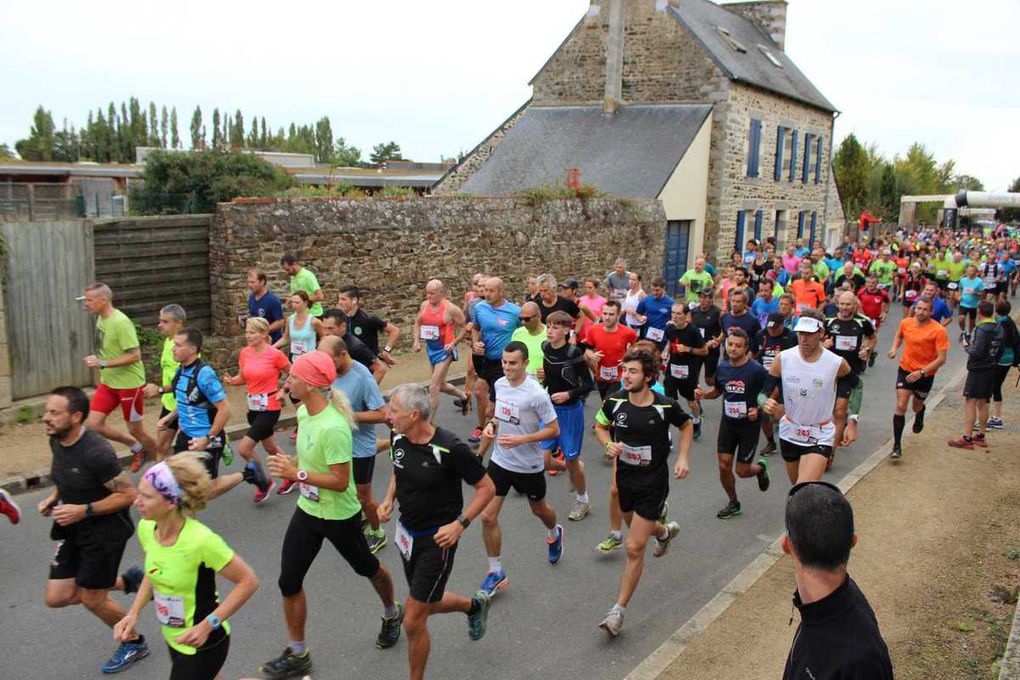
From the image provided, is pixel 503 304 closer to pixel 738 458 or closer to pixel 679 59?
pixel 738 458

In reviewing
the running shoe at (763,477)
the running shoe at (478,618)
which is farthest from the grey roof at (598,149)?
the running shoe at (478,618)

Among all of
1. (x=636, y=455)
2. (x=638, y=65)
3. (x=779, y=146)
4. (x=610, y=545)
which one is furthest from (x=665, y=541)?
(x=779, y=146)

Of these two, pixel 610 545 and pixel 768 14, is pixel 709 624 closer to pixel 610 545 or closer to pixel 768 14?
pixel 610 545

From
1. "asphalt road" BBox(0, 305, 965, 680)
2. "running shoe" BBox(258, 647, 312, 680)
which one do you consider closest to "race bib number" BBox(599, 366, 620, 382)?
"asphalt road" BBox(0, 305, 965, 680)

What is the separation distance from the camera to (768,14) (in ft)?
113

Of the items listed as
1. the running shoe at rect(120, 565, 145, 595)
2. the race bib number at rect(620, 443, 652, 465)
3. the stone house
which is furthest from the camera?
the stone house

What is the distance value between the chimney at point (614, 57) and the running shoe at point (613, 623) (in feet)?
76.6

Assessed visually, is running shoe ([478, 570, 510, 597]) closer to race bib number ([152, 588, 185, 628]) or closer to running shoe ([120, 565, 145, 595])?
running shoe ([120, 565, 145, 595])

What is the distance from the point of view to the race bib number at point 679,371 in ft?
32.6

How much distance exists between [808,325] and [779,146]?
25079 millimetres

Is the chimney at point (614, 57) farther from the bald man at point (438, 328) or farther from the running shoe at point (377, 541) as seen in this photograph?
the running shoe at point (377, 541)

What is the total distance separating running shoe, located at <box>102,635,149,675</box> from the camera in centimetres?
495

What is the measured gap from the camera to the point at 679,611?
5922 millimetres

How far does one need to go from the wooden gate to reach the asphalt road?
2863mm
